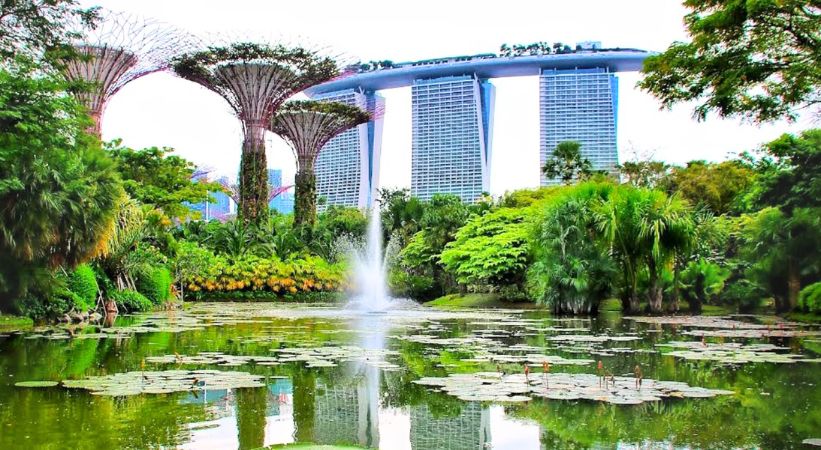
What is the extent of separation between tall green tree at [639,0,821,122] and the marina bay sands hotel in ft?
241

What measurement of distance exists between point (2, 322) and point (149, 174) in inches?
836

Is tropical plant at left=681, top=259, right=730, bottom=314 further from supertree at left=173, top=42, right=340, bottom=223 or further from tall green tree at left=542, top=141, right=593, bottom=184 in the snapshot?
tall green tree at left=542, top=141, right=593, bottom=184

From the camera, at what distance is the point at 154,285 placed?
71.9 feet

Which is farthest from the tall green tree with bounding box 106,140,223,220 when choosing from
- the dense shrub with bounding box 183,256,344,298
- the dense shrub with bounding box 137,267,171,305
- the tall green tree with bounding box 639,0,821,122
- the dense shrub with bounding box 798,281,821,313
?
the tall green tree with bounding box 639,0,821,122

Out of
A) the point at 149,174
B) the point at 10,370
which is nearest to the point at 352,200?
the point at 149,174

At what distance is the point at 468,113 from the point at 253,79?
5508 centimetres

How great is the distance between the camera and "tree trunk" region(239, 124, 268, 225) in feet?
113

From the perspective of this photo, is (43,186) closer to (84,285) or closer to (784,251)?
(84,285)

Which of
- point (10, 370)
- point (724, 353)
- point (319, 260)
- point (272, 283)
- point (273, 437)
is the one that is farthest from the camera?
point (319, 260)

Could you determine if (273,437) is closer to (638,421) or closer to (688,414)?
(638,421)

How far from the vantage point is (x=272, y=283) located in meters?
30.7

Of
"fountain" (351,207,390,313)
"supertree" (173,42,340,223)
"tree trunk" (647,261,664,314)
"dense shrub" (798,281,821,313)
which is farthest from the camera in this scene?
"supertree" (173,42,340,223)

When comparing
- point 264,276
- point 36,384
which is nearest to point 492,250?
point 264,276

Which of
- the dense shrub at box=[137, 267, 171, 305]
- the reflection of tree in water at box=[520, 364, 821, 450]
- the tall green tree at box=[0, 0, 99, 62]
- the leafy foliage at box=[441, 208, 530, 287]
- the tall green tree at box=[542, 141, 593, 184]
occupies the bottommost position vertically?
the reflection of tree in water at box=[520, 364, 821, 450]
